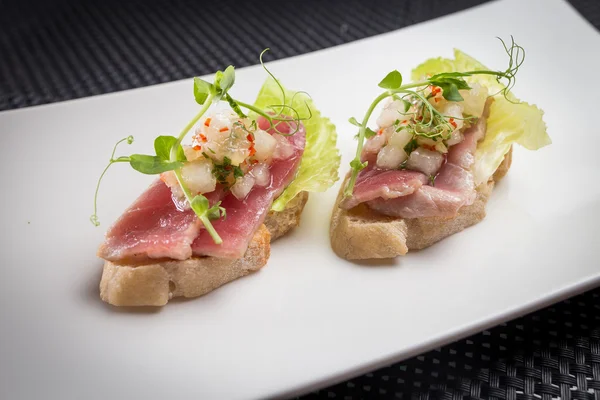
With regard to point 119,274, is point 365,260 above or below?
below

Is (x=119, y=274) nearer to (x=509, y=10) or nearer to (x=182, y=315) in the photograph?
(x=182, y=315)

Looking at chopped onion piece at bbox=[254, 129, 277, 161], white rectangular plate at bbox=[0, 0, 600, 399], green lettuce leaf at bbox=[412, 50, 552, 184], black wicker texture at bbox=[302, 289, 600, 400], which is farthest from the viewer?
green lettuce leaf at bbox=[412, 50, 552, 184]

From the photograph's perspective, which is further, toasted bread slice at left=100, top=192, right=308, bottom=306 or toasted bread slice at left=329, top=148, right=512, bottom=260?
toasted bread slice at left=329, top=148, right=512, bottom=260

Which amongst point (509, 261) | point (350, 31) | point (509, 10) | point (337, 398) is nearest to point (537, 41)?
point (509, 10)

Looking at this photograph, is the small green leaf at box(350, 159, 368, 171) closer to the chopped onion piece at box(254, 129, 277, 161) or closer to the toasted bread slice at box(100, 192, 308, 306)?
the chopped onion piece at box(254, 129, 277, 161)

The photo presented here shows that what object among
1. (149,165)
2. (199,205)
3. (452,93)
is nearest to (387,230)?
(452,93)

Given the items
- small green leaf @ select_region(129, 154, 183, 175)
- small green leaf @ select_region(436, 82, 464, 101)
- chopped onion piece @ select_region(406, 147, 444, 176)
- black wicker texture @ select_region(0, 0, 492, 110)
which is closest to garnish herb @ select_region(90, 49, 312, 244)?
small green leaf @ select_region(129, 154, 183, 175)

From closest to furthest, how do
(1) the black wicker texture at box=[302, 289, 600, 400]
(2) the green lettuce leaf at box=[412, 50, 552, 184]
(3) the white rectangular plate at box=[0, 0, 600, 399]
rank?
(3) the white rectangular plate at box=[0, 0, 600, 399]
(1) the black wicker texture at box=[302, 289, 600, 400]
(2) the green lettuce leaf at box=[412, 50, 552, 184]
